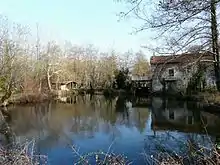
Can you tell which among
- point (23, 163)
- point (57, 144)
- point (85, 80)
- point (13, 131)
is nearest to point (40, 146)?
point (57, 144)

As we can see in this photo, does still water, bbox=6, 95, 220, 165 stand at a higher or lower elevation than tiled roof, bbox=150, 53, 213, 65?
lower

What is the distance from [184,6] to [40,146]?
8177 mm

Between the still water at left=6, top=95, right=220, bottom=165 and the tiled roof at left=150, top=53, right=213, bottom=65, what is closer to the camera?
the tiled roof at left=150, top=53, right=213, bottom=65

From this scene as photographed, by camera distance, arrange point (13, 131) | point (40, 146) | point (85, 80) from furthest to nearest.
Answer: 1. point (85, 80)
2. point (13, 131)
3. point (40, 146)

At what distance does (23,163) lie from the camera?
4660 mm

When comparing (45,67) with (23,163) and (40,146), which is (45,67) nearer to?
(40,146)

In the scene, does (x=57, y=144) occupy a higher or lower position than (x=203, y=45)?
lower

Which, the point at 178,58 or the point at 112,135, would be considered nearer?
the point at 178,58

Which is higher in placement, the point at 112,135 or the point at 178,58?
the point at 178,58

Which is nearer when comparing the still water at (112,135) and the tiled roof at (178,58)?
the tiled roof at (178,58)

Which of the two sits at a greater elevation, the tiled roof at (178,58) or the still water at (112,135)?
the tiled roof at (178,58)

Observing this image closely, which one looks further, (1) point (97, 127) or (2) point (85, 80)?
(2) point (85, 80)

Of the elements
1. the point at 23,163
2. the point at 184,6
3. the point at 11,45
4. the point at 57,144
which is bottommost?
the point at 57,144

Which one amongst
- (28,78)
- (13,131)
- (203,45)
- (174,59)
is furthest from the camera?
(28,78)
